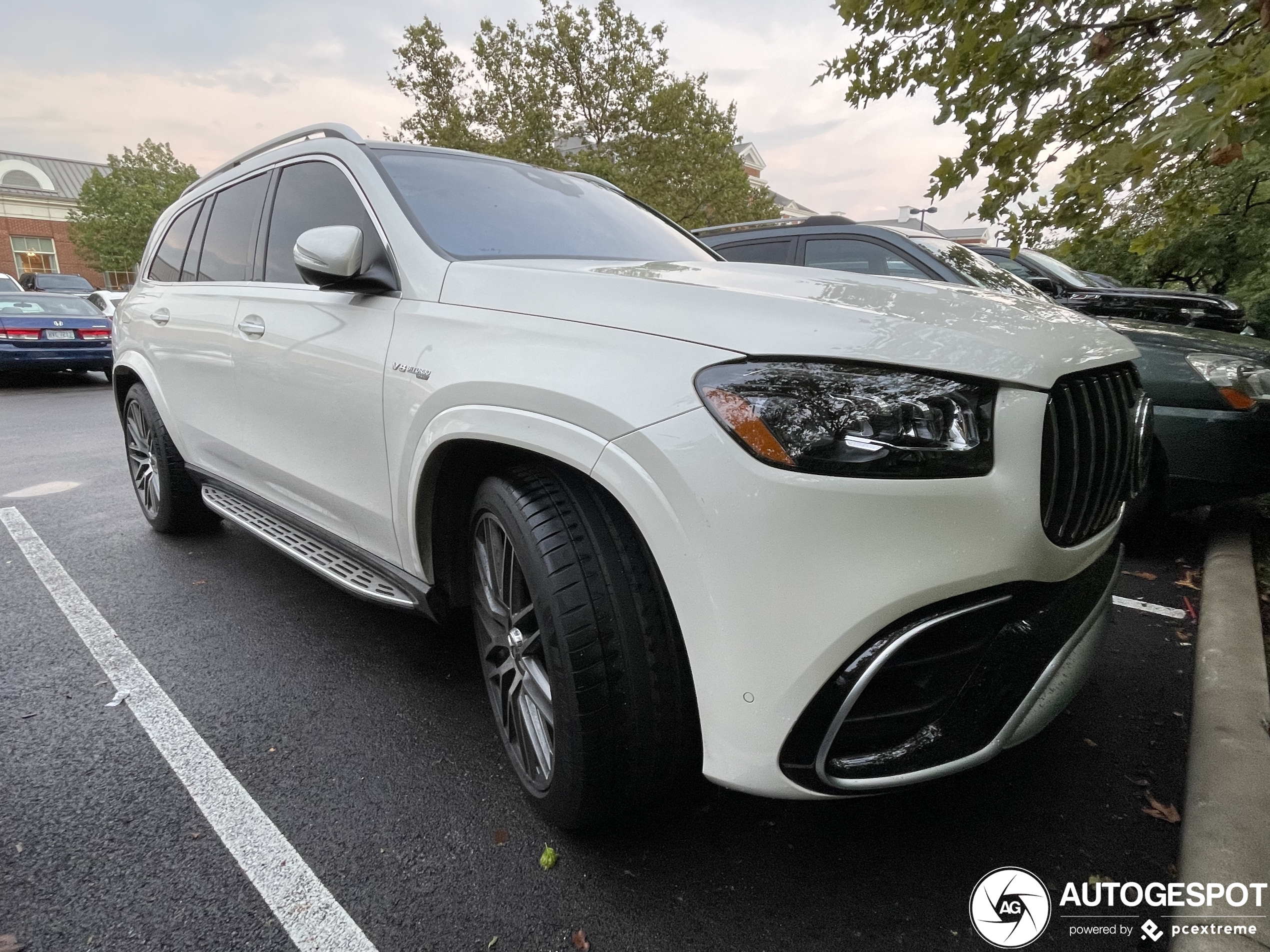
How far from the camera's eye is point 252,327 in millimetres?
2887

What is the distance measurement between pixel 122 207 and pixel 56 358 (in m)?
36.0

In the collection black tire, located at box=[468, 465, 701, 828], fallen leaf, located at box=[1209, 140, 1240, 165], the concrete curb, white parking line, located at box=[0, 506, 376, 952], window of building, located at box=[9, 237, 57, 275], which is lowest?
window of building, located at box=[9, 237, 57, 275]

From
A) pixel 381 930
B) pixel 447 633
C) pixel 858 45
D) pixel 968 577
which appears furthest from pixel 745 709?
pixel 858 45

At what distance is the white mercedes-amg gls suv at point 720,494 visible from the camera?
135 centimetres

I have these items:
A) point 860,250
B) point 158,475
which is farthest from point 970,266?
point 158,475

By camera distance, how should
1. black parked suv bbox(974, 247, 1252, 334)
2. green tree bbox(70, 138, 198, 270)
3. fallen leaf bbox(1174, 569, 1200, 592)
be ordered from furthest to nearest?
green tree bbox(70, 138, 198, 270) → black parked suv bbox(974, 247, 1252, 334) → fallen leaf bbox(1174, 569, 1200, 592)

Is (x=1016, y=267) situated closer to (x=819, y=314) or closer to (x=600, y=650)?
(x=819, y=314)

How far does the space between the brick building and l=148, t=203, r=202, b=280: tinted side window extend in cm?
4838

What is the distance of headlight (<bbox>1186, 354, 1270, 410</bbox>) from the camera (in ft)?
11.5

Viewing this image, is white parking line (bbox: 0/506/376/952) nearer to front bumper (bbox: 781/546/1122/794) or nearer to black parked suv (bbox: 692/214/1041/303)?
front bumper (bbox: 781/546/1122/794)

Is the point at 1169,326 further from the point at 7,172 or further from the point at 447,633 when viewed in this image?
the point at 7,172

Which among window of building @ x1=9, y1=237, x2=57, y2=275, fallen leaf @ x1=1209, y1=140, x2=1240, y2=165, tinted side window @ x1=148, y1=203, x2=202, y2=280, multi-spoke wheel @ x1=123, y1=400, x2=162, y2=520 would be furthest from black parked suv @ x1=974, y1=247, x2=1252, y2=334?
window of building @ x1=9, y1=237, x2=57, y2=275

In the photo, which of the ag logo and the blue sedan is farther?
the blue sedan

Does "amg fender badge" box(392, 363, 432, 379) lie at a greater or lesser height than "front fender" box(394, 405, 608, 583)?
greater
